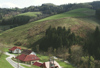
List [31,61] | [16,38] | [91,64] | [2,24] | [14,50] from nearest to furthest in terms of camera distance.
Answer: [91,64]
[31,61]
[14,50]
[16,38]
[2,24]

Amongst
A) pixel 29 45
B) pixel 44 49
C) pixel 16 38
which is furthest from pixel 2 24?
pixel 44 49

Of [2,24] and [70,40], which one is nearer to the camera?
[70,40]

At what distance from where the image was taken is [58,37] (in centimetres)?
7900

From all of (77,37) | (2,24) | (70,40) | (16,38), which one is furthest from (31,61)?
(2,24)

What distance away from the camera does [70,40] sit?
3044 inches

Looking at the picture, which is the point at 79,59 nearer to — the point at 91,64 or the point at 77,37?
the point at 91,64

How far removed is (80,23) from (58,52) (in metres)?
49.9

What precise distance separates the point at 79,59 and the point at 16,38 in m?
62.5

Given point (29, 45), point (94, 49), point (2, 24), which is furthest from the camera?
point (2, 24)

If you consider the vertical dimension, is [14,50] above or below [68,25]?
below

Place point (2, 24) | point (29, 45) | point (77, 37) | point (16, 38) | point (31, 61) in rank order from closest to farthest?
point (31, 61) → point (77, 37) → point (29, 45) → point (16, 38) → point (2, 24)

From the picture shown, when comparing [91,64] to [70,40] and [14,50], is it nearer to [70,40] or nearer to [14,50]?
[70,40]

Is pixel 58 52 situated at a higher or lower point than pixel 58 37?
lower

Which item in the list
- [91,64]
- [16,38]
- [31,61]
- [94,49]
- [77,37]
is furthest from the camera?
[16,38]
